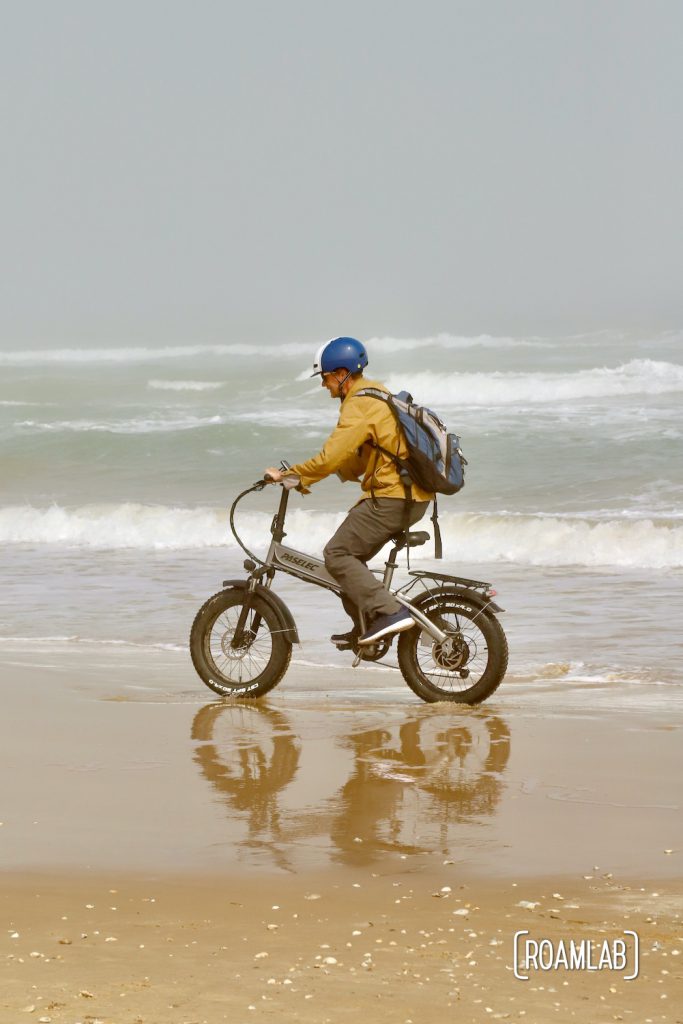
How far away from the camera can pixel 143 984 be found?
12.0 ft

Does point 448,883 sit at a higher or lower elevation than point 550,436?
lower

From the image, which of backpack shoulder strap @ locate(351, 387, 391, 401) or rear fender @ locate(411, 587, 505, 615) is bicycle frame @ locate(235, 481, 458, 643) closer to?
rear fender @ locate(411, 587, 505, 615)

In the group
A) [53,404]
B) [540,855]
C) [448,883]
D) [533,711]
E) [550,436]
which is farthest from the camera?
[53,404]

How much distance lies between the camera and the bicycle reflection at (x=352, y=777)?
16.6ft

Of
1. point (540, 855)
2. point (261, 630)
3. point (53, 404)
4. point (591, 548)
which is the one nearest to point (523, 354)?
point (53, 404)

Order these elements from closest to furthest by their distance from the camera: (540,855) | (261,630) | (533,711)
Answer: (540,855) < (533,711) < (261,630)

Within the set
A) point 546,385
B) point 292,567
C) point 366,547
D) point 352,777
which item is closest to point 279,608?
point 292,567

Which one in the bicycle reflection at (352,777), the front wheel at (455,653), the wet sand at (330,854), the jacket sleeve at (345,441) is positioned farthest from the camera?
the front wheel at (455,653)

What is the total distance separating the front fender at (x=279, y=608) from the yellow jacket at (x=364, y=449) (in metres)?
0.74

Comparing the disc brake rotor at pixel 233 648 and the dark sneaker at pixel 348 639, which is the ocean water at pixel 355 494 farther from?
the dark sneaker at pixel 348 639

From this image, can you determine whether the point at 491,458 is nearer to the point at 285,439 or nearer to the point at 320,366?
the point at 285,439

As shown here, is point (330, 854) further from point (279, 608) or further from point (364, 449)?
point (279, 608)

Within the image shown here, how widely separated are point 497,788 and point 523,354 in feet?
149

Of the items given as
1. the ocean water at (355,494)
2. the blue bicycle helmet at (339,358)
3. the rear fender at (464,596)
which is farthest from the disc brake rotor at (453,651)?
the blue bicycle helmet at (339,358)
